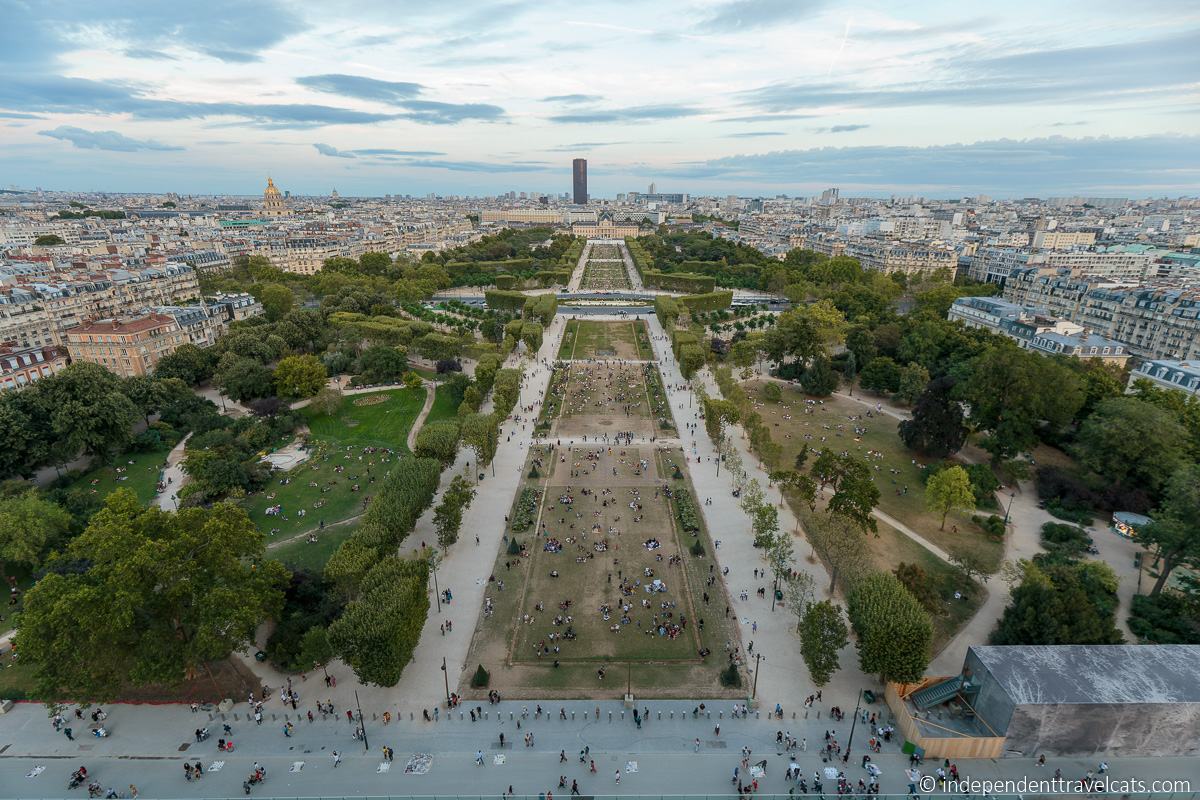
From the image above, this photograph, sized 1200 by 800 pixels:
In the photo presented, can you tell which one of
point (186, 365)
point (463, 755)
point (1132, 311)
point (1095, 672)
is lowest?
point (463, 755)

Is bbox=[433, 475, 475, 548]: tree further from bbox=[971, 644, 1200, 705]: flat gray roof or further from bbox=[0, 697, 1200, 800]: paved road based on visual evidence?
bbox=[971, 644, 1200, 705]: flat gray roof

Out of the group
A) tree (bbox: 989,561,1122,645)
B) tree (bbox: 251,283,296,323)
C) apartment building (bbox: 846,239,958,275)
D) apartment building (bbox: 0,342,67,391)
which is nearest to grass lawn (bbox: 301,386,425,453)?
apartment building (bbox: 0,342,67,391)

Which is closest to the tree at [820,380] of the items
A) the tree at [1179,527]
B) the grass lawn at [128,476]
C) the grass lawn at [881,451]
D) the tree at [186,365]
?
the grass lawn at [881,451]

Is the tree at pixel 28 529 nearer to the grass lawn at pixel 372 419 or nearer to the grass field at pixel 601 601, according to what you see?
the grass lawn at pixel 372 419

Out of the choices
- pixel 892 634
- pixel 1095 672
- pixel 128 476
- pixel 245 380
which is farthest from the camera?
pixel 245 380

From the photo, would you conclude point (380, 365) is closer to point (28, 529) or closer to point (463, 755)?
point (28, 529)

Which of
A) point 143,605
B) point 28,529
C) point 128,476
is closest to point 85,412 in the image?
point 128,476
